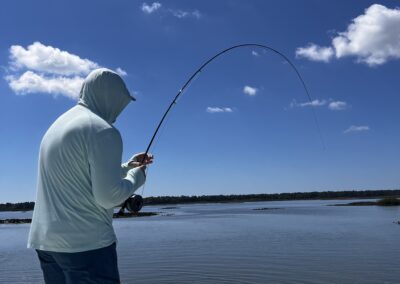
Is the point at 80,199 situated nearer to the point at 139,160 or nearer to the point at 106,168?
the point at 106,168

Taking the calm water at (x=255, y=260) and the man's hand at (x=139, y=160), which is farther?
the calm water at (x=255, y=260)

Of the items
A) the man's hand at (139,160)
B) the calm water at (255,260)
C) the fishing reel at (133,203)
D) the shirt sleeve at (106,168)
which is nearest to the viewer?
the shirt sleeve at (106,168)

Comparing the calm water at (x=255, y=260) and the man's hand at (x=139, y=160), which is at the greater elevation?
the man's hand at (x=139, y=160)

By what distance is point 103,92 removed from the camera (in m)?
2.81

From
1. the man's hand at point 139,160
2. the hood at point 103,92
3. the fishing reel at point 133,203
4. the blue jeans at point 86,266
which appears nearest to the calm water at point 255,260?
the fishing reel at point 133,203

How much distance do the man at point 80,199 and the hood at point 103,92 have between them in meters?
0.11

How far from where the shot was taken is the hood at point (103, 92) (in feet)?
9.17

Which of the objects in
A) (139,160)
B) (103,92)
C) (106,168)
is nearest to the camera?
(106,168)

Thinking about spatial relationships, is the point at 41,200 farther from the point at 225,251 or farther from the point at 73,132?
the point at 225,251

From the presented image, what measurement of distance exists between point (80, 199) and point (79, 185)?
0.08m

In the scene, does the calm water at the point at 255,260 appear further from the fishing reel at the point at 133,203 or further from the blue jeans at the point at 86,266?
the blue jeans at the point at 86,266

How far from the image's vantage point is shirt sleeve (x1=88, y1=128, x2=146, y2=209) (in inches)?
98.4

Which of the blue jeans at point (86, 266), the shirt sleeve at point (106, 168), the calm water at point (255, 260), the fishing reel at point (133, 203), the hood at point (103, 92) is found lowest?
the calm water at point (255, 260)

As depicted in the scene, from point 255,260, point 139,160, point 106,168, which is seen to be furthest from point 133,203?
point 255,260
